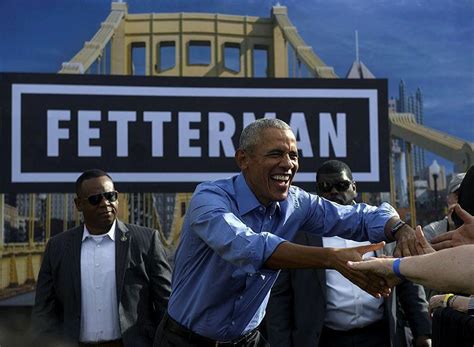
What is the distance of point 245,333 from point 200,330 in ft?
0.71

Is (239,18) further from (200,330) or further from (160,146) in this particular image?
(200,330)

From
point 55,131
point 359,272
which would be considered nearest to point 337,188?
point 359,272

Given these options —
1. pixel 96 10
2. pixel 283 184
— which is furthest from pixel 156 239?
pixel 96 10

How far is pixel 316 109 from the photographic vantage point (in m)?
5.19

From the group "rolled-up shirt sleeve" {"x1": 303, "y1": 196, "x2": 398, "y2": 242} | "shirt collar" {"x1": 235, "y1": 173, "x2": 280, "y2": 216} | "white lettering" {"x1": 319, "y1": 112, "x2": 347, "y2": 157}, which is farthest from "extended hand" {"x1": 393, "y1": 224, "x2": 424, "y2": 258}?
"white lettering" {"x1": 319, "y1": 112, "x2": 347, "y2": 157}

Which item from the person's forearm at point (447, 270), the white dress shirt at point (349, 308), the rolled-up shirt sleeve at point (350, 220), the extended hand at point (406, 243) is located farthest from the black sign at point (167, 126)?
the person's forearm at point (447, 270)

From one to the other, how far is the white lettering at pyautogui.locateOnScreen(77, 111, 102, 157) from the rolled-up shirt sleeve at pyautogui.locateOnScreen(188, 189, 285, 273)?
9.08ft

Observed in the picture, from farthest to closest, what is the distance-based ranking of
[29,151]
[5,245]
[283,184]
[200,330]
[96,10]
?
[96,10]
[5,245]
[29,151]
[200,330]
[283,184]

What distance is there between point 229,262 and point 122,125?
2.87 meters

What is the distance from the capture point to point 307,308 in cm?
336

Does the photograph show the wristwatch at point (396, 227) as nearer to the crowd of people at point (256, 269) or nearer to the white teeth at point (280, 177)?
the crowd of people at point (256, 269)

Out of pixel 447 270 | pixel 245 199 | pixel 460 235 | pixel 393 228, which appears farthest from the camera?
pixel 245 199

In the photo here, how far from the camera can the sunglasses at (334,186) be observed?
3.54m

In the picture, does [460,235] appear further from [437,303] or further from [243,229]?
[243,229]
